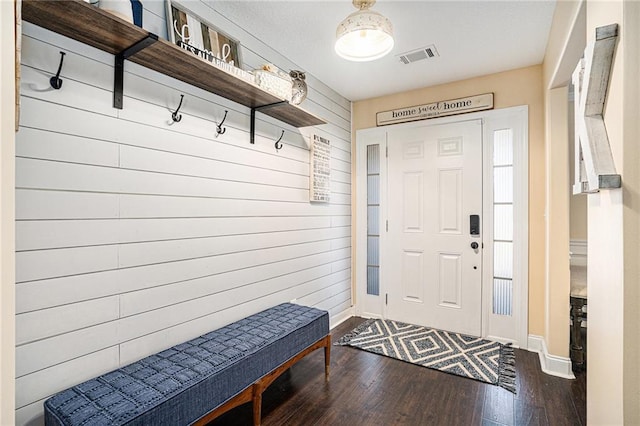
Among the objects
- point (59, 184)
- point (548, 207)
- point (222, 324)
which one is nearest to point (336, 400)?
point (222, 324)

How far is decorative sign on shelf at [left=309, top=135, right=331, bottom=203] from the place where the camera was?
317 centimetres

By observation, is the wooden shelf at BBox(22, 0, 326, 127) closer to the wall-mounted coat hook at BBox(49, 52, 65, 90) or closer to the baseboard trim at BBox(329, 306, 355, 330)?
the wall-mounted coat hook at BBox(49, 52, 65, 90)

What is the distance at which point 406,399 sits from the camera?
2.23 meters

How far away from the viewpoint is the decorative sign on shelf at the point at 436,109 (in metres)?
A: 3.23

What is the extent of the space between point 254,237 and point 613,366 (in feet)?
6.83

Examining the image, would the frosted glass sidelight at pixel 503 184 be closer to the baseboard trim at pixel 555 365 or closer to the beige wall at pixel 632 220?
the baseboard trim at pixel 555 365

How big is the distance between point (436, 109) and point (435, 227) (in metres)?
1.26

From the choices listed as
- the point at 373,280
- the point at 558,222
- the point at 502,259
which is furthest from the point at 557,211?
the point at 373,280

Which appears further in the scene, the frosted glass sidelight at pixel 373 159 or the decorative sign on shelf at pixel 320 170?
the frosted glass sidelight at pixel 373 159

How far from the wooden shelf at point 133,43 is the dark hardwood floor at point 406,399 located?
6.84 ft

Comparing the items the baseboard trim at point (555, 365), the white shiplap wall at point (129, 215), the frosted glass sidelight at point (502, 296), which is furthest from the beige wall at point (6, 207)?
the frosted glass sidelight at point (502, 296)

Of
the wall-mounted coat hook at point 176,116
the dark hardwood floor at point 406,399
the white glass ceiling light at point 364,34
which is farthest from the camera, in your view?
the dark hardwood floor at point 406,399

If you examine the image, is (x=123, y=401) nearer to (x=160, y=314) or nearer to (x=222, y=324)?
(x=160, y=314)

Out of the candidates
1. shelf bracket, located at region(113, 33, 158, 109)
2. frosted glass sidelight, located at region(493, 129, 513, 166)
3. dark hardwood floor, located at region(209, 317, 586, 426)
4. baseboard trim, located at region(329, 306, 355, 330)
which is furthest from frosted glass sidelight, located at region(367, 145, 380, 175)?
shelf bracket, located at region(113, 33, 158, 109)
